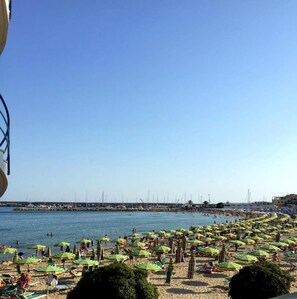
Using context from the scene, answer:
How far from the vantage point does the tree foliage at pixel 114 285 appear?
9.52 m

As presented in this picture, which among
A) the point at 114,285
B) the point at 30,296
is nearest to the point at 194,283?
the point at 30,296

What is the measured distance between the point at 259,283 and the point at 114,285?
4667 mm

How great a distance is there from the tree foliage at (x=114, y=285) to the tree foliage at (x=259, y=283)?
2.98 m

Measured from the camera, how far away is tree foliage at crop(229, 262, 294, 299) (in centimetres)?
1119

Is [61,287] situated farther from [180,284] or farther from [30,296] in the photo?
[180,284]

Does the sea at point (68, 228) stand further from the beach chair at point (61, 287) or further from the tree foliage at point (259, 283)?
the tree foliage at point (259, 283)

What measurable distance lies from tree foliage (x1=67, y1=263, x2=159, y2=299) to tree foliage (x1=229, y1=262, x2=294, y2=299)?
2.98 metres

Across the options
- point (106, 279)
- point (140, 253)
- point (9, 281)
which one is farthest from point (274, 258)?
point (106, 279)

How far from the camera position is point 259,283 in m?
11.3

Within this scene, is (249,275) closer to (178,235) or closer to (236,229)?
(178,235)

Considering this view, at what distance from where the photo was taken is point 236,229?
45.5 metres

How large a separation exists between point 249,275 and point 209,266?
11247 mm

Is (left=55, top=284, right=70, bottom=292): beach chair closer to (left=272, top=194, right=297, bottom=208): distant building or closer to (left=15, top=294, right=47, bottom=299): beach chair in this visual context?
(left=15, top=294, right=47, bottom=299): beach chair

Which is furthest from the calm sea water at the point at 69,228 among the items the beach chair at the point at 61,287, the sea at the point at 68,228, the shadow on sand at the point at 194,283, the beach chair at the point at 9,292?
the shadow on sand at the point at 194,283
